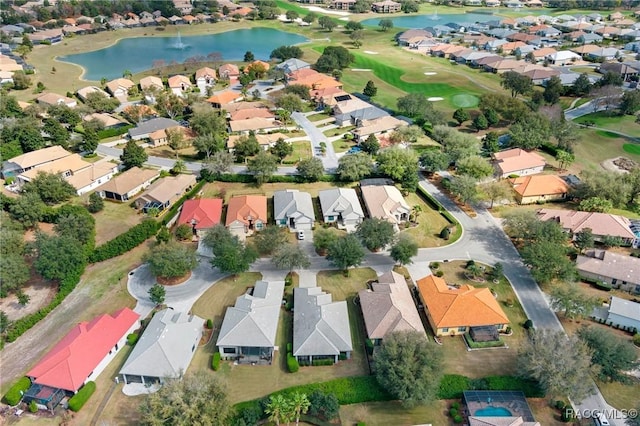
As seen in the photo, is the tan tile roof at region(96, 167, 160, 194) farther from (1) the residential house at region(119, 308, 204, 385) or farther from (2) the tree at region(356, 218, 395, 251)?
(2) the tree at region(356, 218, 395, 251)

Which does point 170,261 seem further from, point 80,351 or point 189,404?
point 189,404

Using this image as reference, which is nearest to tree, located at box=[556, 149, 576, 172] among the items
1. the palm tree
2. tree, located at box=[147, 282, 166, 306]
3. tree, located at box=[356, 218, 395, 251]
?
tree, located at box=[356, 218, 395, 251]

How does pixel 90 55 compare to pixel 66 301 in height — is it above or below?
above

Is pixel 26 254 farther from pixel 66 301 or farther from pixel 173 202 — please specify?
pixel 173 202

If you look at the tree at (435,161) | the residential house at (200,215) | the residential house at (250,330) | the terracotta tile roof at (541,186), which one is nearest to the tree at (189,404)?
the residential house at (250,330)

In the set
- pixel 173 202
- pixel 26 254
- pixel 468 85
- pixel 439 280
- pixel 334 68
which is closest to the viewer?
pixel 439 280

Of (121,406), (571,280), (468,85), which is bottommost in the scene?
(121,406)

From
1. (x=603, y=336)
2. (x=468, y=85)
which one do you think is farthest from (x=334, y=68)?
(x=603, y=336)
